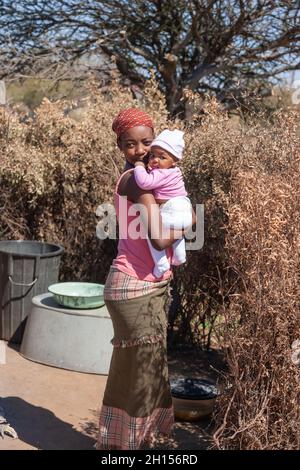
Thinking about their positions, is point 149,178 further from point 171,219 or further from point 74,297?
point 74,297

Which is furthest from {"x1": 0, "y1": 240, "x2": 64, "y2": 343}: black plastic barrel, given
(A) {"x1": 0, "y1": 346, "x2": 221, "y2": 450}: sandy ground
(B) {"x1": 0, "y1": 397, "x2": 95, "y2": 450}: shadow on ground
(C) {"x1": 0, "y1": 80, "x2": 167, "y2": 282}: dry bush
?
(B) {"x1": 0, "y1": 397, "x2": 95, "y2": 450}: shadow on ground

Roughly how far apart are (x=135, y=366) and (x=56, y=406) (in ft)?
4.16

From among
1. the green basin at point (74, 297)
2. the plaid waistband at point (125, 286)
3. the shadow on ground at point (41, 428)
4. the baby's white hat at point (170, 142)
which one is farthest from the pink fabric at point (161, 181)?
the green basin at point (74, 297)

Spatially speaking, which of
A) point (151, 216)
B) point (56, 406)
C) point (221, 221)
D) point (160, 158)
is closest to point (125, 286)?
point (151, 216)

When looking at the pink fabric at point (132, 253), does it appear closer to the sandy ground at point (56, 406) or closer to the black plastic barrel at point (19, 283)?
the sandy ground at point (56, 406)

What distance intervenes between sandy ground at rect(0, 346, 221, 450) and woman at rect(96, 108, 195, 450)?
1.15ft

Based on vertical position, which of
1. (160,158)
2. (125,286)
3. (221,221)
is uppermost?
(160,158)

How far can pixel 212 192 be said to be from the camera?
17.3ft

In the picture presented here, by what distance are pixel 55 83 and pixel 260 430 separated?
8.64 m

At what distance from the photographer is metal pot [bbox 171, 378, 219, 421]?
454cm

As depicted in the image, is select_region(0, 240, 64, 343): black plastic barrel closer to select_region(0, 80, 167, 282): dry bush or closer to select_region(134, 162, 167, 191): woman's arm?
select_region(0, 80, 167, 282): dry bush

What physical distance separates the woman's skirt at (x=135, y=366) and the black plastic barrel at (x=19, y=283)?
2.45 m

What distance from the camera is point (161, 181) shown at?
3.54 m
